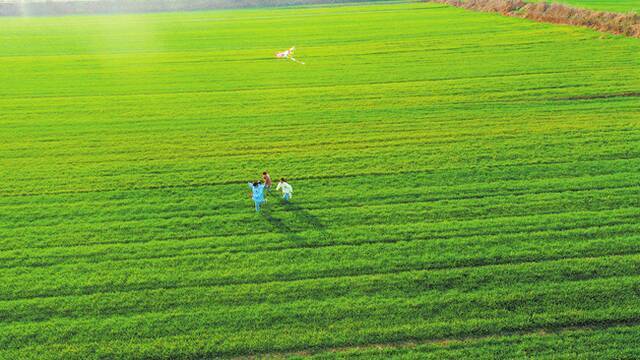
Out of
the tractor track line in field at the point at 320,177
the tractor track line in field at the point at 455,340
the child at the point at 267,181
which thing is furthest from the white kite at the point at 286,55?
the tractor track line in field at the point at 455,340

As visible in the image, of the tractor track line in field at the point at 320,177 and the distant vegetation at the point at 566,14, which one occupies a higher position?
the distant vegetation at the point at 566,14

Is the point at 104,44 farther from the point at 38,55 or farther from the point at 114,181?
the point at 114,181

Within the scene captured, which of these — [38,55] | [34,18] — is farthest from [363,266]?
[34,18]

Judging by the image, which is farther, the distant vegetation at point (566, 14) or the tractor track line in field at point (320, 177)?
the distant vegetation at point (566, 14)

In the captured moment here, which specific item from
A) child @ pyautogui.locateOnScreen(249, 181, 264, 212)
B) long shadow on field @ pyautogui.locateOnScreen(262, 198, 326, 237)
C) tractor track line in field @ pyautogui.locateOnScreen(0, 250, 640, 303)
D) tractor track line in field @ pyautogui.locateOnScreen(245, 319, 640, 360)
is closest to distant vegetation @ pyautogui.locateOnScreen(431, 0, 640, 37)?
tractor track line in field @ pyautogui.locateOnScreen(0, 250, 640, 303)

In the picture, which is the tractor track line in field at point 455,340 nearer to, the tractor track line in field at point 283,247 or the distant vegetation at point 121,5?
the tractor track line in field at point 283,247

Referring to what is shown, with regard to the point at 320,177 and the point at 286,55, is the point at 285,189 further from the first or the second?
the point at 286,55
